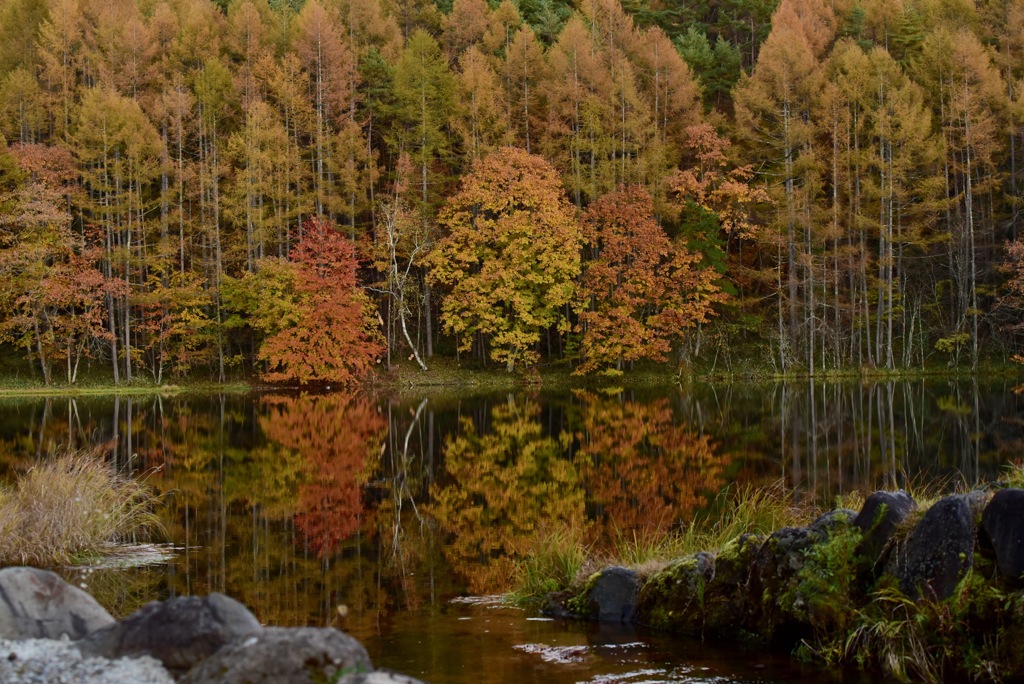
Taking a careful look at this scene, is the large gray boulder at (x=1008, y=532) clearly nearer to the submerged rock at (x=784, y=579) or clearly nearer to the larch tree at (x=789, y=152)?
the submerged rock at (x=784, y=579)

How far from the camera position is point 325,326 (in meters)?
42.8

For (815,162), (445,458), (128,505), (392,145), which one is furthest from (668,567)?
(392,145)

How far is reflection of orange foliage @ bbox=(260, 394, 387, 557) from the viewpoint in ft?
44.9

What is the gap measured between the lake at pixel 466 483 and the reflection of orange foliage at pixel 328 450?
0.27 ft

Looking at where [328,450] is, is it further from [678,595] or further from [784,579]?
[784,579]

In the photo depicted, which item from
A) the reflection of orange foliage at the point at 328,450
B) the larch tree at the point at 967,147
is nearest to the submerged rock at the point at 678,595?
the reflection of orange foliage at the point at 328,450

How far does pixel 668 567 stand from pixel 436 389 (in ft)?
110

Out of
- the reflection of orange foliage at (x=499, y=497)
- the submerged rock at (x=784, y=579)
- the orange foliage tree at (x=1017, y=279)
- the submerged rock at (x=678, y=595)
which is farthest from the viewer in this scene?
the orange foliage tree at (x=1017, y=279)

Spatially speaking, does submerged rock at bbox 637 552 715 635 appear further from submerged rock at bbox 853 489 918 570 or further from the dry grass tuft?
the dry grass tuft

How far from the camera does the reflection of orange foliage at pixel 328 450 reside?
1369cm

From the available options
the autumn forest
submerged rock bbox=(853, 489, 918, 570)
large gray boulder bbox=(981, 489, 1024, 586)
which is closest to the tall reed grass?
submerged rock bbox=(853, 489, 918, 570)

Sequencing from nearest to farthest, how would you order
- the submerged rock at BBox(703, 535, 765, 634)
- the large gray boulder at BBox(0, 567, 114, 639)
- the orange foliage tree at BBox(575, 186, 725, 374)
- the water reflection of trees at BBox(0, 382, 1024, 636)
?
the large gray boulder at BBox(0, 567, 114, 639), the submerged rock at BBox(703, 535, 765, 634), the water reflection of trees at BBox(0, 382, 1024, 636), the orange foliage tree at BBox(575, 186, 725, 374)

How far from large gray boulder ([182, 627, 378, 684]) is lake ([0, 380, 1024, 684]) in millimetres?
2487

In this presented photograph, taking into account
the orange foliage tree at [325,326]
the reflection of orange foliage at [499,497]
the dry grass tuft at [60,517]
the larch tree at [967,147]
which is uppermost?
the larch tree at [967,147]
